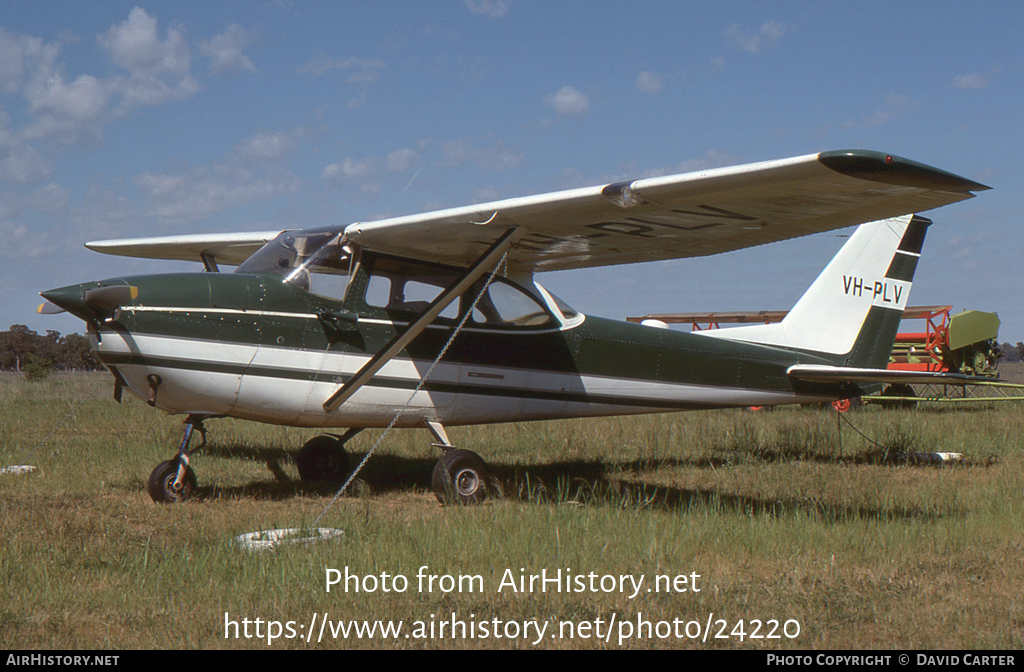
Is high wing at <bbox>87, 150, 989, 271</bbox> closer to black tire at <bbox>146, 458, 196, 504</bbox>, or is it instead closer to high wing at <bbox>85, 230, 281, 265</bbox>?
black tire at <bbox>146, 458, 196, 504</bbox>

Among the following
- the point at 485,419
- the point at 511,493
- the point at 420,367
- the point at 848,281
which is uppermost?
the point at 848,281

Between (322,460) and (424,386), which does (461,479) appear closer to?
(424,386)

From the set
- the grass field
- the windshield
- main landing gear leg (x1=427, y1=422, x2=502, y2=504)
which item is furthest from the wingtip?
the windshield

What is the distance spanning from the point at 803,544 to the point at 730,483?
2834 mm

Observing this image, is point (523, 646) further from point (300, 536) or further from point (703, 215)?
point (703, 215)

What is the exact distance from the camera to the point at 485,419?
743cm

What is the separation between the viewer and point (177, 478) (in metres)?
6.34

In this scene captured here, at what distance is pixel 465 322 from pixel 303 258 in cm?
157

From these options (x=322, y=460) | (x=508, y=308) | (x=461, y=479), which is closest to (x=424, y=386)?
(x=461, y=479)

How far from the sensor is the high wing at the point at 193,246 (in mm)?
9055

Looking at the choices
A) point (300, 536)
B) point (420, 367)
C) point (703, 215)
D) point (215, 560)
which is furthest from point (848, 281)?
point (215, 560)

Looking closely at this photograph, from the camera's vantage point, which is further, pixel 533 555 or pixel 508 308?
pixel 508 308

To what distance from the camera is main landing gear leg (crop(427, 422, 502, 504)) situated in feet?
21.7

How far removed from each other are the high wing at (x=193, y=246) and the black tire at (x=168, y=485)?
3.26 m
